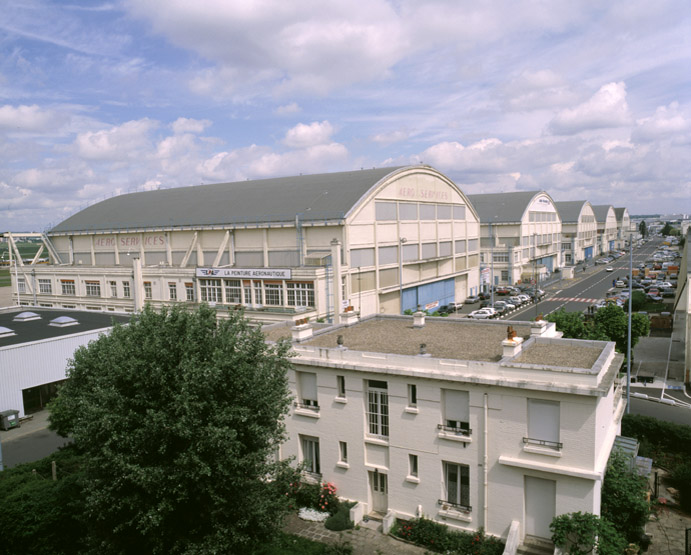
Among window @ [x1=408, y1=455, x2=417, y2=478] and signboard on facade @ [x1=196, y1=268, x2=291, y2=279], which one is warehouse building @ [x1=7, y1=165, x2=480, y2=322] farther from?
window @ [x1=408, y1=455, x2=417, y2=478]

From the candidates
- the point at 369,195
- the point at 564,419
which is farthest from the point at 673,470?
the point at 369,195

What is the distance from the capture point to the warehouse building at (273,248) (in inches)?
1831

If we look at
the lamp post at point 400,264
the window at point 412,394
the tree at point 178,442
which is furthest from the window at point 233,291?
the tree at point 178,442

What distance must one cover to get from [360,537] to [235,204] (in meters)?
43.7

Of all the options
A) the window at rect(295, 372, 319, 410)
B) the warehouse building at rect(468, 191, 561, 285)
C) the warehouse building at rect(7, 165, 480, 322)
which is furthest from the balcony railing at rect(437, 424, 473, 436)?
the warehouse building at rect(468, 191, 561, 285)

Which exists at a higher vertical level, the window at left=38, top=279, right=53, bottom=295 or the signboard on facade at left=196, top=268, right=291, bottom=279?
the signboard on facade at left=196, top=268, right=291, bottom=279

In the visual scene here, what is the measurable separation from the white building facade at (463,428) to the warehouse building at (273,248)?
921 inches

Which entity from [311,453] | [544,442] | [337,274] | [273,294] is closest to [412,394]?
[544,442]

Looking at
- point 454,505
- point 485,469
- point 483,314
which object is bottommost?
point 483,314

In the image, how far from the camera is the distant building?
32.0m

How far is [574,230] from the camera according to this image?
12494 centimetres

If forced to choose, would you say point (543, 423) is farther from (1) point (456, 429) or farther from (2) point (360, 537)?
(2) point (360, 537)

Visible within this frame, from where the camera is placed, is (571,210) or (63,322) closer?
(63,322)

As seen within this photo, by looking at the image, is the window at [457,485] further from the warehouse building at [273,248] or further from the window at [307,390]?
the warehouse building at [273,248]
